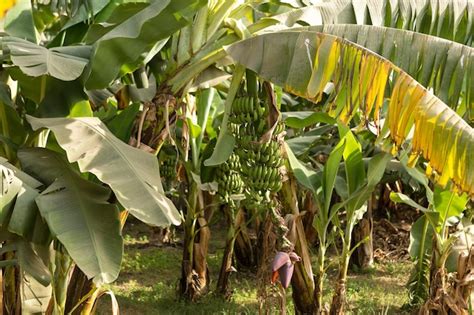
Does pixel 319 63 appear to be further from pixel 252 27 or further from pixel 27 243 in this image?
pixel 27 243

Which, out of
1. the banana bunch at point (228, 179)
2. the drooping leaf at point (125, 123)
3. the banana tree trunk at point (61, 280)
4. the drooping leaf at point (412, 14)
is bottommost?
the banana tree trunk at point (61, 280)

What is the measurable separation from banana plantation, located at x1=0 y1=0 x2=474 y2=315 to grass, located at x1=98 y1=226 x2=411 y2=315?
266mm

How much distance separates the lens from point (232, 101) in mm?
3379

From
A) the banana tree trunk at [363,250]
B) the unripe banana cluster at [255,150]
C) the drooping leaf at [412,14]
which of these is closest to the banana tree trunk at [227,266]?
the banana tree trunk at [363,250]

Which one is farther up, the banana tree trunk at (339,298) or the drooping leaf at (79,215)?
the drooping leaf at (79,215)

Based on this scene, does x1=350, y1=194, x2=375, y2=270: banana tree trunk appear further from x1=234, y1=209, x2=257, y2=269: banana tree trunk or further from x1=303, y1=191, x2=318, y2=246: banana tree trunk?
x1=234, y1=209, x2=257, y2=269: banana tree trunk

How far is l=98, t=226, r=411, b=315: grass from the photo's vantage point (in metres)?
5.24

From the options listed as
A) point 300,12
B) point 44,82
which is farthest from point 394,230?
point 44,82

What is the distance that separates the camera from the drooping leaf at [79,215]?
2.72 meters

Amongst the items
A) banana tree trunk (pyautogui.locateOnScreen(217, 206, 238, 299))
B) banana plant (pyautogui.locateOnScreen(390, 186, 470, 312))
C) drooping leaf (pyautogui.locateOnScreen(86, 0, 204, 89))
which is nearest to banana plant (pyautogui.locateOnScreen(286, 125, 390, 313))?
banana plant (pyautogui.locateOnScreen(390, 186, 470, 312))

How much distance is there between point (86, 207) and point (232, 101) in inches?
35.8

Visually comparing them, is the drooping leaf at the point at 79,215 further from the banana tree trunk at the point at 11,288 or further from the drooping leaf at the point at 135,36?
the banana tree trunk at the point at 11,288

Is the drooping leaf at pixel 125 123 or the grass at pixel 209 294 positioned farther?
the grass at pixel 209 294

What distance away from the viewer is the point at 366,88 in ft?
9.29
